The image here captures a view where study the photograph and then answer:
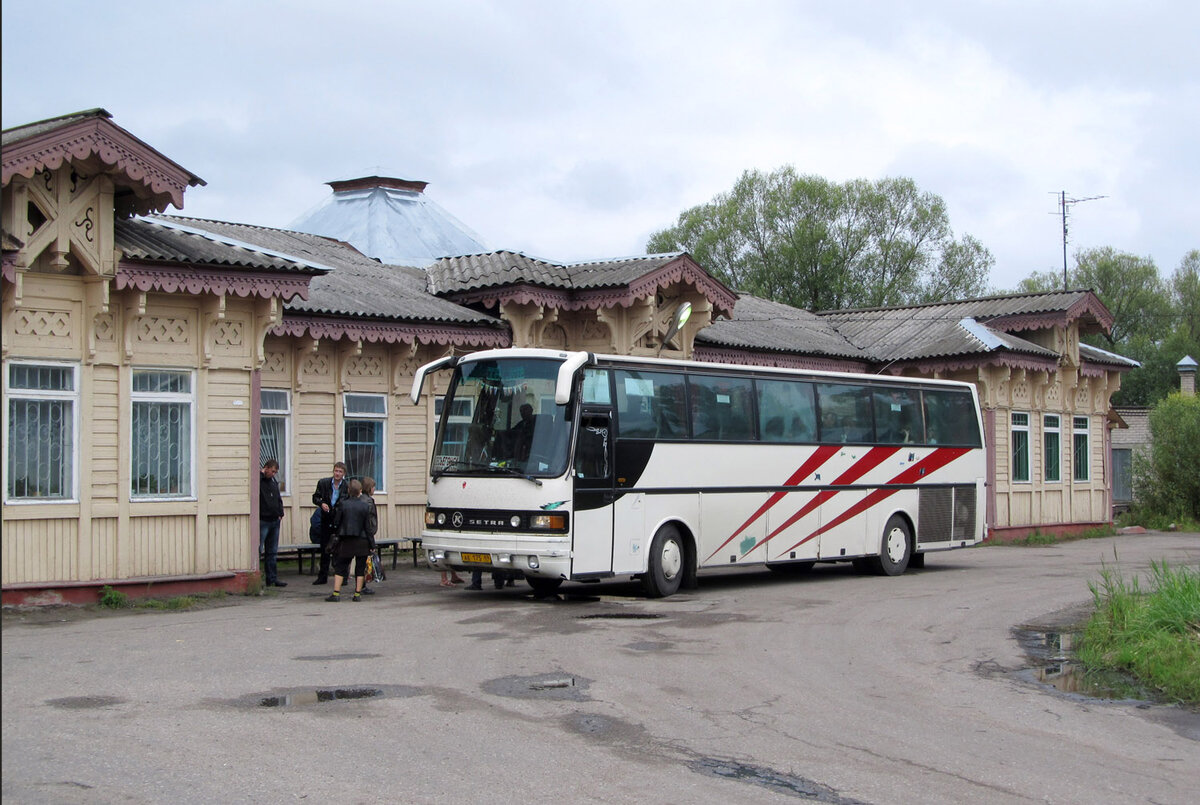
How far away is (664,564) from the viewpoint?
16953mm

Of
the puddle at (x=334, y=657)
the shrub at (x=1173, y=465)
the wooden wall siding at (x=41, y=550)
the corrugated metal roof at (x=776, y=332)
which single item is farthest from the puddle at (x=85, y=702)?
the shrub at (x=1173, y=465)

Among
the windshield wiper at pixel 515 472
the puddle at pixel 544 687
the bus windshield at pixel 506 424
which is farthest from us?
the bus windshield at pixel 506 424

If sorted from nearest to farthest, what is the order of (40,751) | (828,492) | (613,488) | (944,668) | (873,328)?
(40,751) → (944,668) → (613,488) → (828,492) → (873,328)

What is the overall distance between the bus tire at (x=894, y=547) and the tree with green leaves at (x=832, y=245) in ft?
133

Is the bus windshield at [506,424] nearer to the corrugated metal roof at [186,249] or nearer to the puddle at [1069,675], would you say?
the corrugated metal roof at [186,249]

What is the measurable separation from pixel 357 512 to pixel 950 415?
1131cm

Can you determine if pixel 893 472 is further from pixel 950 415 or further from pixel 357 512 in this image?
pixel 357 512

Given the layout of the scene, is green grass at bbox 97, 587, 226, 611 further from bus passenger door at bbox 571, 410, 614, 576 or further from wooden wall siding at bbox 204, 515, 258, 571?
bus passenger door at bbox 571, 410, 614, 576

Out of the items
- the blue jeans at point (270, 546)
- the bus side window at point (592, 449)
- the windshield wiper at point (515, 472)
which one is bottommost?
the blue jeans at point (270, 546)

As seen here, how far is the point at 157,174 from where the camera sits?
15.1 metres

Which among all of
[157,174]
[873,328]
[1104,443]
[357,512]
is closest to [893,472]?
[357,512]

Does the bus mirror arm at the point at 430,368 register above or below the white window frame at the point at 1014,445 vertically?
above

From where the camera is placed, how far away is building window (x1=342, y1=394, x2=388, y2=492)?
21.3 meters

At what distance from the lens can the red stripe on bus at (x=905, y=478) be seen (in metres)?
19.7
